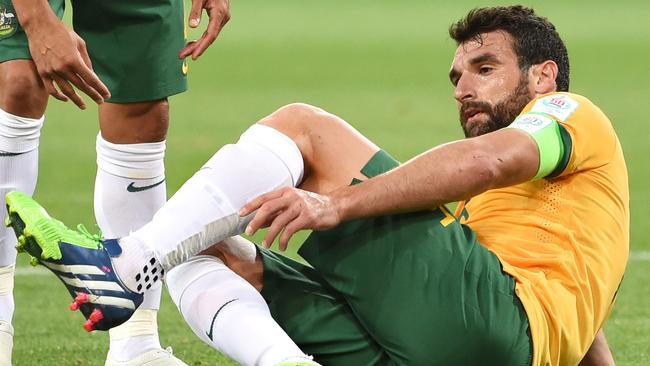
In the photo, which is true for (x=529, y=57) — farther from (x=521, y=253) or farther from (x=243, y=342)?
(x=243, y=342)

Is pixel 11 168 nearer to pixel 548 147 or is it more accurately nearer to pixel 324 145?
pixel 324 145

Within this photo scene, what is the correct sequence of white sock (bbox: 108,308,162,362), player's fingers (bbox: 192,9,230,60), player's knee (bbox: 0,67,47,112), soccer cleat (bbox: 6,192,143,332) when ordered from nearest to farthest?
soccer cleat (bbox: 6,192,143,332)
player's knee (bbox: 0,67,47,112)
white sock (bbox: 108,308,162,362)
player's fingers (bbox: 192,9,230,60)

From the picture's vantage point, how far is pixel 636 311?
4840 mm

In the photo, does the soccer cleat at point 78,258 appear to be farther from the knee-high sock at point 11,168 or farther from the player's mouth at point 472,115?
the player's mouth at point 472,115

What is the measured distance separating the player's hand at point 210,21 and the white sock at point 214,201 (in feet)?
2.90

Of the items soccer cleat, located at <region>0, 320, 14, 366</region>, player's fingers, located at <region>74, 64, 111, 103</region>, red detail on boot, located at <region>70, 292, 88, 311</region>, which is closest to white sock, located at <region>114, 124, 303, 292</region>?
red detail on boot, located at <region>70, 292, 88, 311</region>

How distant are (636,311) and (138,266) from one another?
8.53ft

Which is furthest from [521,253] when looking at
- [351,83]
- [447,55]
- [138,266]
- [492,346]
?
[447,55]

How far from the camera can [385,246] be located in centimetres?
291

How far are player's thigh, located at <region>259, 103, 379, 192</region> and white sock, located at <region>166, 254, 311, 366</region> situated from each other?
313 mm

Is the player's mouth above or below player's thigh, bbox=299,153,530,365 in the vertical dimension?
above

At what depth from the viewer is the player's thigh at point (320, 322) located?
3010mm

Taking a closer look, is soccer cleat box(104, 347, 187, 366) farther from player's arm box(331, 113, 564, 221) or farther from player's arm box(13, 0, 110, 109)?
player's arm box(331, 113, 564, 221)

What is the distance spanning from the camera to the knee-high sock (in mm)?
3588
